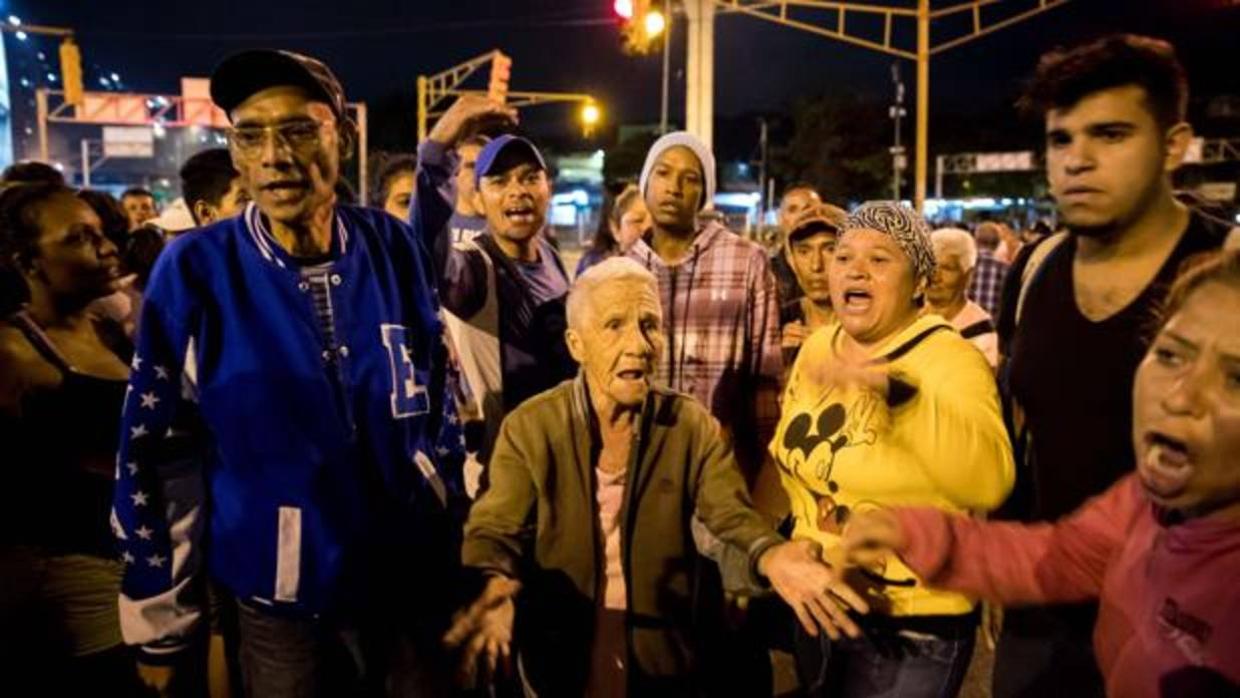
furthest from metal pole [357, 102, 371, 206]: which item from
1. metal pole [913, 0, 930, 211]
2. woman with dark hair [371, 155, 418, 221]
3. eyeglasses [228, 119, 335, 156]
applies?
metal pole [913, 0, 930, 211]

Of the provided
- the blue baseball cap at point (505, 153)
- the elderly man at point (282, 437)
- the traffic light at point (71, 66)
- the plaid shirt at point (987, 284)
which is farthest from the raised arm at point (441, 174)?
the traffic light at point (71, 66)

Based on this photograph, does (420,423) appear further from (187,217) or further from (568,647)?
(187,217)

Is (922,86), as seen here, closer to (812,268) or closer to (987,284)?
(987,284)

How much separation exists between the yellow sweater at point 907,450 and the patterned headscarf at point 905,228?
19cm

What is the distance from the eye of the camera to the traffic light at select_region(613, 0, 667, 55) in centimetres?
1512

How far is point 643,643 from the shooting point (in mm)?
3035

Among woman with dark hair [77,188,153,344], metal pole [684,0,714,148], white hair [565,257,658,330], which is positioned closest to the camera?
white hair [565,257,658,330]

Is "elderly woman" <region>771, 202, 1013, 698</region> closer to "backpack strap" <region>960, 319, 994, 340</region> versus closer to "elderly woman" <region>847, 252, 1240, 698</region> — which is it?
"elderly woman" <region>847, 252, 1240, 698</region>

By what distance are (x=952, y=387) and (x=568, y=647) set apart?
4.69 ft

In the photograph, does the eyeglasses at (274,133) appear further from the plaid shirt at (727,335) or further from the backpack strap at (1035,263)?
the plaid shirt at (727,335)

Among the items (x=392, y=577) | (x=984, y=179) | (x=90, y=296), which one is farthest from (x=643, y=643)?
(x=984, y=179)

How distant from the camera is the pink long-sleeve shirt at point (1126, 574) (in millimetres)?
1724

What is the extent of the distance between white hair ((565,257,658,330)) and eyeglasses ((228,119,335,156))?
104 centimetres

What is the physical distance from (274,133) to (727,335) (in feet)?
8.58
